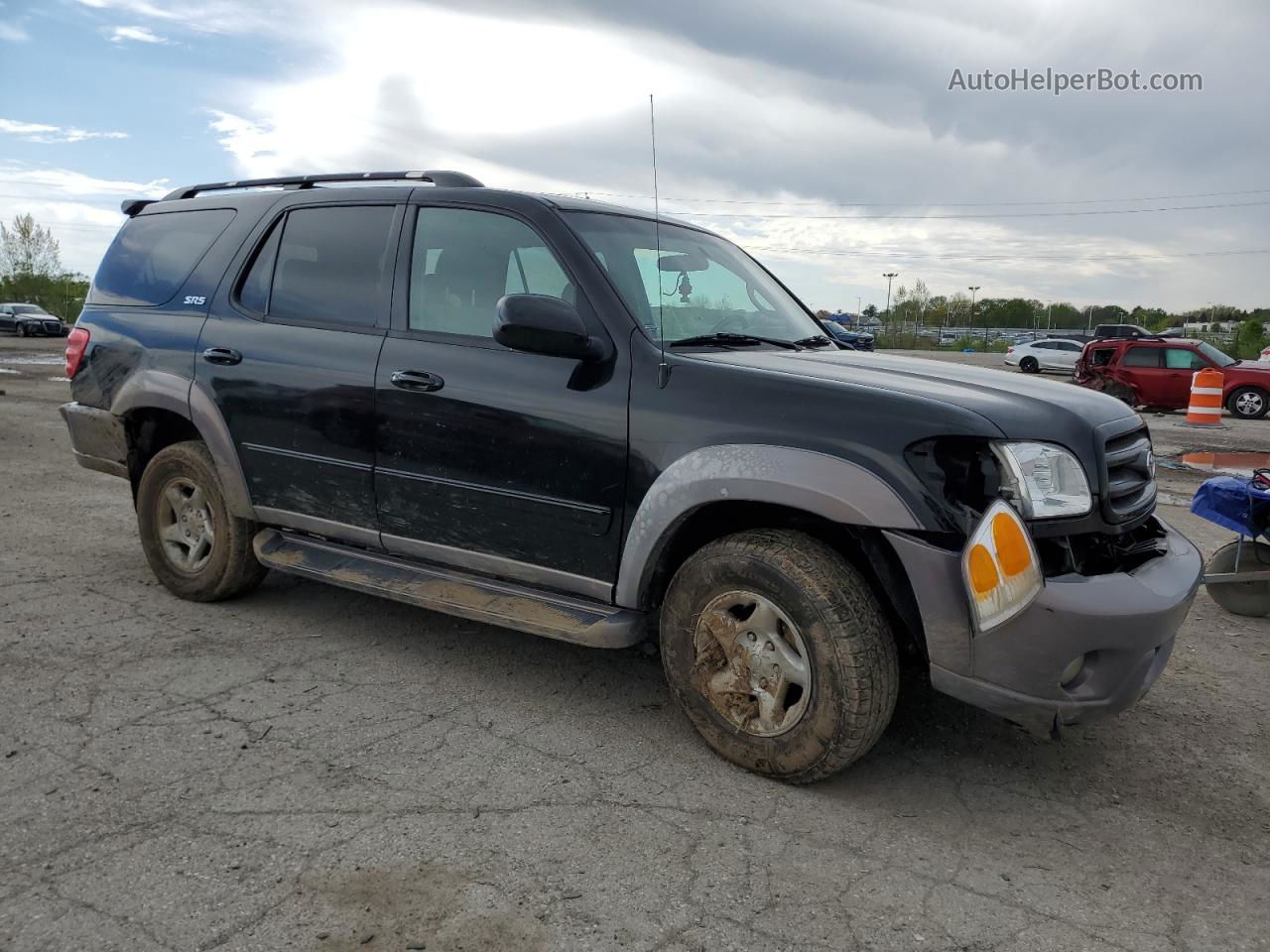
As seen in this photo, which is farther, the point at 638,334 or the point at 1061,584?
the point at 638,334

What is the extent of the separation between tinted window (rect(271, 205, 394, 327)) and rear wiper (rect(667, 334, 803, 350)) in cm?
136

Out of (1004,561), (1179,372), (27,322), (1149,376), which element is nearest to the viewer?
(1004,561)

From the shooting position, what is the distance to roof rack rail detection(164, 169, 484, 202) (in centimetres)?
419

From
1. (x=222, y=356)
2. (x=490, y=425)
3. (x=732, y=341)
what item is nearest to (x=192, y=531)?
(x=222, y=356)

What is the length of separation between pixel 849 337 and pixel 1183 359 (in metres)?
17.8

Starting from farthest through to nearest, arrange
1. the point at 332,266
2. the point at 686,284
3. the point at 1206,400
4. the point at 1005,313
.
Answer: the point at 1005,313 → the point at 1206,400 → the point at 332,266 → the point at 686,284

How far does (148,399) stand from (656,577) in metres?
2.82

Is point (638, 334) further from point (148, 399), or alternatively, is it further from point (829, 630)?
point (148, 399)

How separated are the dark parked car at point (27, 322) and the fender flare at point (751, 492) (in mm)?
46373

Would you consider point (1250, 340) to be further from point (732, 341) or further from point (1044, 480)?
point (1044, 480)

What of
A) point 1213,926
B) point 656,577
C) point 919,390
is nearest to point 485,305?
point 656,577

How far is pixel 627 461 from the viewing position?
133 inches

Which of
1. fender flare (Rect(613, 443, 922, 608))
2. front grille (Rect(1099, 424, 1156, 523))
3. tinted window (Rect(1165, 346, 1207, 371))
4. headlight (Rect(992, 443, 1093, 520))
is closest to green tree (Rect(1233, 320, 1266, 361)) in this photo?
tinted window (Rect(1165, 346, 1207, 371))

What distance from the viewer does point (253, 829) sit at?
280cm
